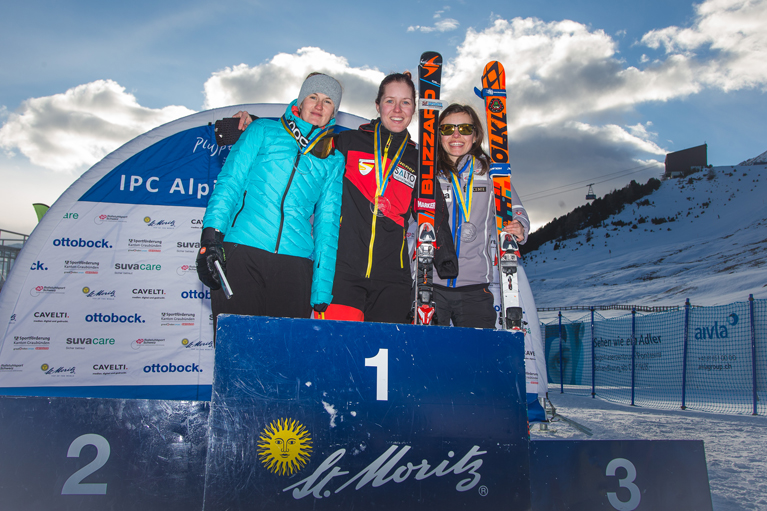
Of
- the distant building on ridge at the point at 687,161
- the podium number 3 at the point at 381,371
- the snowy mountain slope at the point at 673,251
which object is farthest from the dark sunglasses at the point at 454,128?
the distant building on ridge at the point at 687,161

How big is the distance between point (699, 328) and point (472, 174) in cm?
914

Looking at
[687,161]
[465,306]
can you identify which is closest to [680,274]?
[465,306]

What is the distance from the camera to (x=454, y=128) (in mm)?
2885

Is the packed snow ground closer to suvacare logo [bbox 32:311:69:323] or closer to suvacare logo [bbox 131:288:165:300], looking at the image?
suvacare logo [bbox 131:288:165:300]

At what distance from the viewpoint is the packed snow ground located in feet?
A: 9.22

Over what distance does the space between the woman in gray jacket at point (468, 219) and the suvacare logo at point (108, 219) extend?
2933 mm

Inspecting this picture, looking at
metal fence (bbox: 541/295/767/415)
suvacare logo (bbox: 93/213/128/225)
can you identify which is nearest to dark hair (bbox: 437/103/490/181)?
suvacare logo (bbox: 93/213/128/225)

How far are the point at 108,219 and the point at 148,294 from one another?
0.77 meters

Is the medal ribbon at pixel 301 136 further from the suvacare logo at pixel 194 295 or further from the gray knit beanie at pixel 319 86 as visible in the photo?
the suvacare logo at pixel 194 295

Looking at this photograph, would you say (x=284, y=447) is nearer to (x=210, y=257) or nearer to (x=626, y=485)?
(x=210, y=257)

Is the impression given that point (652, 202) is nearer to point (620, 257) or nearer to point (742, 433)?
point (620, 257)

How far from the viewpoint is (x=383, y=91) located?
2.62 m

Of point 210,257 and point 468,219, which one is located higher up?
point 468,219

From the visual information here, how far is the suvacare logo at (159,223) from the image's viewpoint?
392cm
